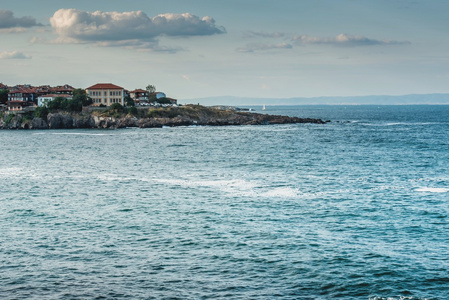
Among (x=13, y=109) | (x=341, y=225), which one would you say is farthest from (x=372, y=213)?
(x=13, y=109)

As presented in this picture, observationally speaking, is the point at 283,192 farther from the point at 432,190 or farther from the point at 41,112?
the point at 41,112

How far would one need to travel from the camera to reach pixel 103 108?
198 m

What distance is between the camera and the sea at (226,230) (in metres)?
32.0

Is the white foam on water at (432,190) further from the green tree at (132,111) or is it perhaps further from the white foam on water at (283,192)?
the green tree at (132,111)

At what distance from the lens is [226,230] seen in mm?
43812

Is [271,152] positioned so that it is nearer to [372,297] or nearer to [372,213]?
[372,213]

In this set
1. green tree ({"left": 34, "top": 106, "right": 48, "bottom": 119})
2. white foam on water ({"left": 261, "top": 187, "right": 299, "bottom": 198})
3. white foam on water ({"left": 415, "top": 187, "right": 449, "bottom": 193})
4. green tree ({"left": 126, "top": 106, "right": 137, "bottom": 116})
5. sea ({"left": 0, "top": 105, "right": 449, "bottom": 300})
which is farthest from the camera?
green tree ({"left": 126, "top": 106, "right": 137, "bottom": 116})

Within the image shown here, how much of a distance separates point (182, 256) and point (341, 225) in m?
15.3

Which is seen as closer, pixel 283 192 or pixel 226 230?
pixel 226 230

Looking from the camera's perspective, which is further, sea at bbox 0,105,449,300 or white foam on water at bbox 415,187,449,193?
white foam on water at bbox 415,187,449,193

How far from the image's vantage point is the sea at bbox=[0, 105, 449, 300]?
32.0 metres

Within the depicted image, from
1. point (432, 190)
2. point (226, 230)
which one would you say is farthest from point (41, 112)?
point (226, 230)

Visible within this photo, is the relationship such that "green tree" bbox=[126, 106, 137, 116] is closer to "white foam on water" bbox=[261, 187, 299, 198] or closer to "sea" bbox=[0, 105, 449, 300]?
"sea" bbox=[0, 105, 449, 300]

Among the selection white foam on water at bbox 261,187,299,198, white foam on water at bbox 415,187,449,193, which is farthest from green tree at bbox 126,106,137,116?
white foam on water at bbox 415,187,449,193
